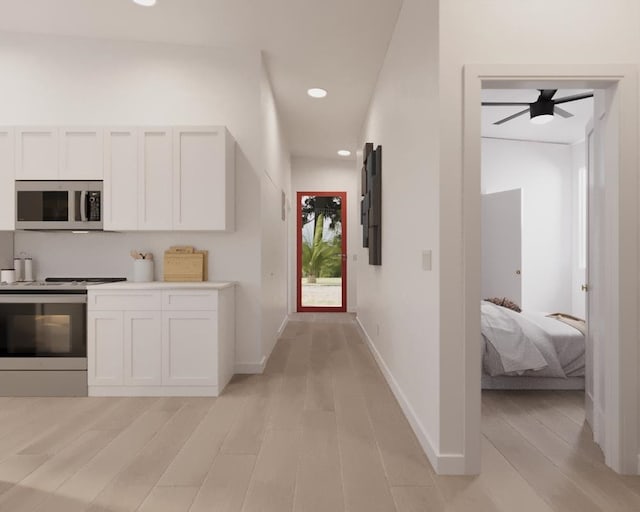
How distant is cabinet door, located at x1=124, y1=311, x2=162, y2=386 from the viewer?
11.3ft

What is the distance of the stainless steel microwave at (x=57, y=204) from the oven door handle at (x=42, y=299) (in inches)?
21.3

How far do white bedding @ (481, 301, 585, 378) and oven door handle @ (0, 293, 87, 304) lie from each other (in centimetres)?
309

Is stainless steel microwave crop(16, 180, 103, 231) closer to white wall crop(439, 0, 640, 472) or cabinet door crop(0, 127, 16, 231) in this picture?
cabinet door crop(0, 127, 16, 231)

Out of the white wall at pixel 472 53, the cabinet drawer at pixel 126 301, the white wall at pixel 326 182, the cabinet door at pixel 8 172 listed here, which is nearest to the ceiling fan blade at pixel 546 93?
the white wall at pixel 472 53

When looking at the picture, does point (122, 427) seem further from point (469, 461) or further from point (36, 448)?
point (469, 461)

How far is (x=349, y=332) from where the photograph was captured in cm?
630

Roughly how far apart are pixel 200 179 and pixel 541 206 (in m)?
5.23

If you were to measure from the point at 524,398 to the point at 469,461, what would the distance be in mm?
1410

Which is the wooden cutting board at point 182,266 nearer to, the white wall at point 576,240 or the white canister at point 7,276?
the white canister at point 7,276

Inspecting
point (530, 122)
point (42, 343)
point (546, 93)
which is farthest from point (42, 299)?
point (530, 122)

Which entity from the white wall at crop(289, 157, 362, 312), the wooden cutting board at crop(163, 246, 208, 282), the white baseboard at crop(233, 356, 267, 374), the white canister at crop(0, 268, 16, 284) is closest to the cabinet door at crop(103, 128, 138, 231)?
the wooden cutting board at crop(163, 246, 208, 282)

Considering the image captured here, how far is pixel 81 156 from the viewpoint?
3.61 meters

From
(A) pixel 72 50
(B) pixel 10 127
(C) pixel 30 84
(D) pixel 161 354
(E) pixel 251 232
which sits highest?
(A) pixel 72 50

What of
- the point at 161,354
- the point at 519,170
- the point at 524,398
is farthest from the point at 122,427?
the point at 519,170
